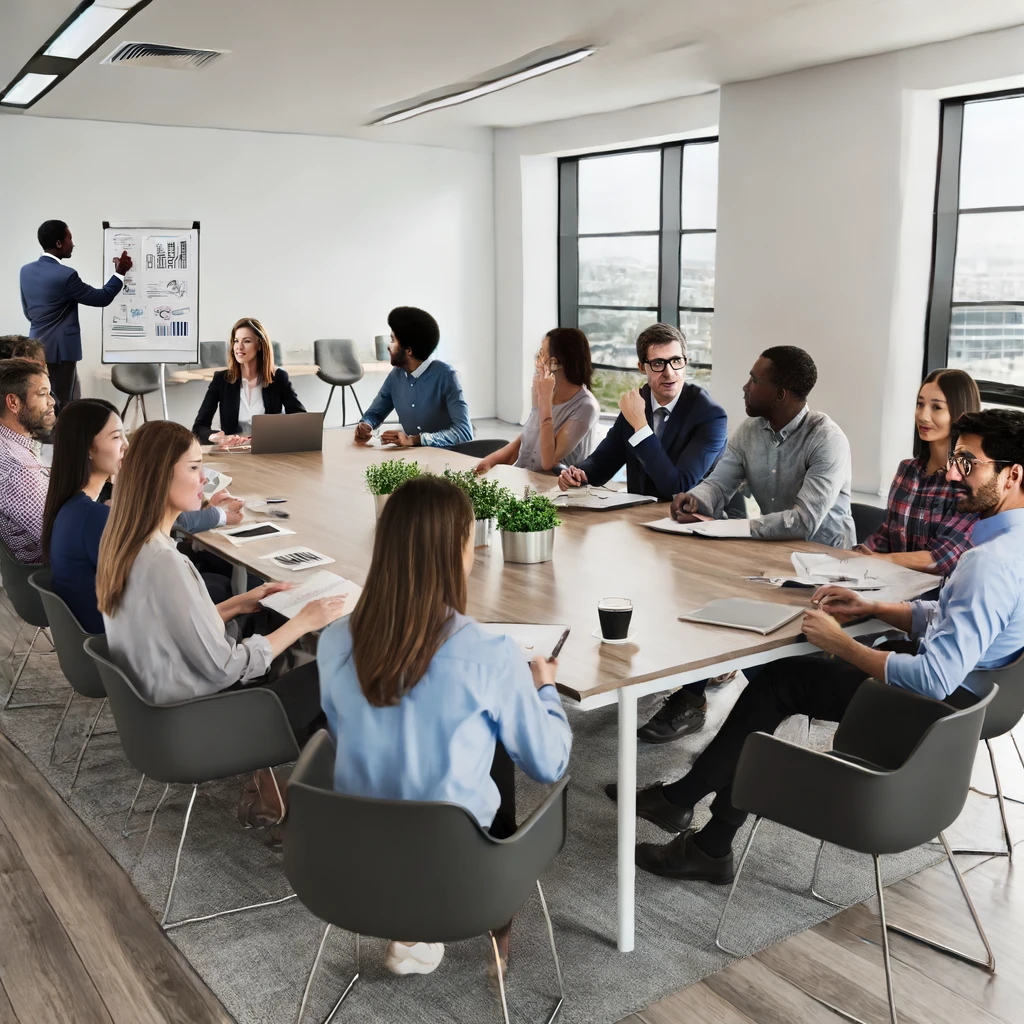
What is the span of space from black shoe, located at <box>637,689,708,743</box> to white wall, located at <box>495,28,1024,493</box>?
441cm

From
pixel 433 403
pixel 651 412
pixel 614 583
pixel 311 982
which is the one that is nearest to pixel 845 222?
pixel 433 403

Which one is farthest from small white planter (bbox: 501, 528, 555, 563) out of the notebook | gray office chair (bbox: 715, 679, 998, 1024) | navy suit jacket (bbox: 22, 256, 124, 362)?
navy suit jacket (bbox: 22, 256, 124, 362)

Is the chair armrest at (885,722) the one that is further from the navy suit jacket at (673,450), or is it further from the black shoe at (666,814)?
the navy suit jacket at (673,450)

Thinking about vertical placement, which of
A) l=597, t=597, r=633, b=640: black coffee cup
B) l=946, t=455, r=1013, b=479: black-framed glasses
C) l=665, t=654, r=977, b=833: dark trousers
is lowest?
l=665, t=654, r=977, b=833: dark trousers

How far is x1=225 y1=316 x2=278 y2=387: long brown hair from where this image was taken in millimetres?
5633

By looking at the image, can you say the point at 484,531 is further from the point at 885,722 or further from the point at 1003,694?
the point at 1003,694

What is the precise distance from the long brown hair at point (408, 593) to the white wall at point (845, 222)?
6180mm

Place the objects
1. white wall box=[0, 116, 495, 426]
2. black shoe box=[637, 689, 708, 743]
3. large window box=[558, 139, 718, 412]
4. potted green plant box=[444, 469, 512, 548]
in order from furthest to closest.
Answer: large window box=[558, 139, 718, 412]
white wall box=[0, 116, 495, 426]
black shoe box=[637, 689, 708, 743]
potted green plant box=[444, 469, 512, 548]

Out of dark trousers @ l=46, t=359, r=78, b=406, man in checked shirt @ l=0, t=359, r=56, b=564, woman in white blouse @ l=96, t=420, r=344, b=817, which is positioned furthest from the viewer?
dark trousers @ l=46, t=359, r=78, b=406

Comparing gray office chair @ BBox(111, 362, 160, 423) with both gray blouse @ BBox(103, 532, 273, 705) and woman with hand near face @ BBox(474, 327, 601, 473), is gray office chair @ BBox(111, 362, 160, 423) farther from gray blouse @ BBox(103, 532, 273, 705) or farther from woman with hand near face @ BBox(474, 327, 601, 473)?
gray blouse @ BBox(103, 532, 273, 705)

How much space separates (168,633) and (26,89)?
23.2 ft

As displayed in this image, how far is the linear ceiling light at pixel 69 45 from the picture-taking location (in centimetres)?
566

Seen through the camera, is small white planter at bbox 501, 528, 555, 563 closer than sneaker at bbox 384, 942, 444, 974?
No

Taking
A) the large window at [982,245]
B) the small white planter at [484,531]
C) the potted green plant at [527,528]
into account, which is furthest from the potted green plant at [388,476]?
the large window at [982,245]
